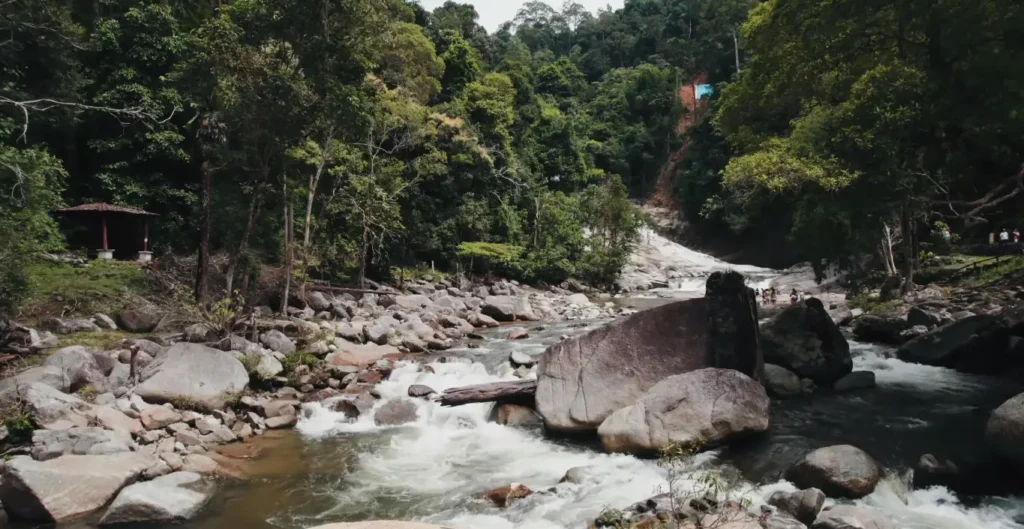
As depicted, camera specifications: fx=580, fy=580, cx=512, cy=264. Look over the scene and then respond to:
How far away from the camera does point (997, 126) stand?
243 inches

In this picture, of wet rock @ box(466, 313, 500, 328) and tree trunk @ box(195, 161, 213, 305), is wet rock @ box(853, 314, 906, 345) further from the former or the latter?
tree trunk @ box(195, 161, 213, 305)

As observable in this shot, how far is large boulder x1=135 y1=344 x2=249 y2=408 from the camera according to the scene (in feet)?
28.4

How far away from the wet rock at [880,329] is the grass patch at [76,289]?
55.0ft

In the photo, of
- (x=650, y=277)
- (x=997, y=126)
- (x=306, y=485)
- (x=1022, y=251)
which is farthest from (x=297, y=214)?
(x=1022, y=251)

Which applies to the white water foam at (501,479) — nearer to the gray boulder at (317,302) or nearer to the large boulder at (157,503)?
the large boulder at (157,503)

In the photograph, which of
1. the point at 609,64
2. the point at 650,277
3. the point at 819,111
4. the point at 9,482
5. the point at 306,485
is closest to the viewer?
the point at 9,482

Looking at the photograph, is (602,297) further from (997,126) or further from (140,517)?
(140,517)

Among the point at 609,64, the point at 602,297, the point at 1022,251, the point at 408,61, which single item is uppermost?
the point at 609,64

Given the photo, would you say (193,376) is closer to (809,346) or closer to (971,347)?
(809,346)

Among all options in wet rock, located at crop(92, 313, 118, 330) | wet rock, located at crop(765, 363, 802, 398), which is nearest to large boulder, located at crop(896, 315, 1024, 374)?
wet rock, located at crop(765, 363, 802, 398)

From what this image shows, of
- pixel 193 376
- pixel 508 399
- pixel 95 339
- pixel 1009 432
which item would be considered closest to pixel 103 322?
pixel 95 339

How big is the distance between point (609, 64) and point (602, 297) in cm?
4822

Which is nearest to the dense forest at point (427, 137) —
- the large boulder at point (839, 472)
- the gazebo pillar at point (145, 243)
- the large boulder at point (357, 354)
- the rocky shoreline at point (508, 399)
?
the gazebo pillar at point (145, 243)

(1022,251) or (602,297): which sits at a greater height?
(1022,251)
